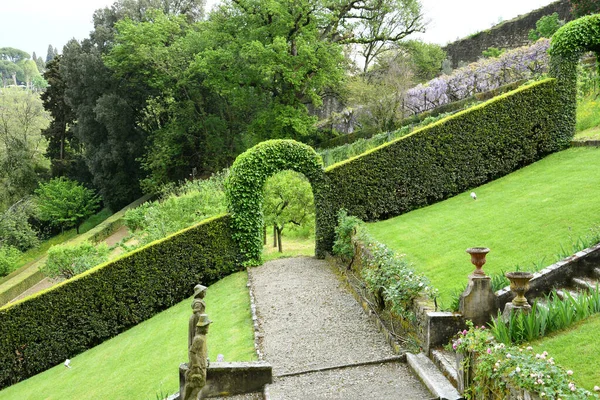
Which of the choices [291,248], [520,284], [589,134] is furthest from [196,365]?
[589,134]

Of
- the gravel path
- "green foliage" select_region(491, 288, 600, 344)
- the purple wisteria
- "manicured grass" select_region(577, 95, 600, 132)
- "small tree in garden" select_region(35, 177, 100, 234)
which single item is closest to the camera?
"green foliage" select_region(491, 288, 600, 344)

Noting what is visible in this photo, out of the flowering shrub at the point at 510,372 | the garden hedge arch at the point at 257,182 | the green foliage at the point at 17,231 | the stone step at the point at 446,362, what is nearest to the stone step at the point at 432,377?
the stone step at the point at 446,362

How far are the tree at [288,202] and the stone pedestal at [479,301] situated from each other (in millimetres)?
10183

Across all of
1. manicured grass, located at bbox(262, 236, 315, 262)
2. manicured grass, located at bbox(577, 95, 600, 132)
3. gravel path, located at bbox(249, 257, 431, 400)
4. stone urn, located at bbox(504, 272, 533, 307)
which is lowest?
manicured grass, located at bbox(262, 236, 315, 262)

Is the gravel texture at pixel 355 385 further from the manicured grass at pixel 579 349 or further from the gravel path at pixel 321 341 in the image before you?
the manicured grass at pixel 579 349

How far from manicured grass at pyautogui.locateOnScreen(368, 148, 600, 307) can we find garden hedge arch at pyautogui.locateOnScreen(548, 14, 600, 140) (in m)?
1.37

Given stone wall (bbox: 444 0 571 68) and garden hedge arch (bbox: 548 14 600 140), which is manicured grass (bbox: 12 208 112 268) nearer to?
stone wall (bbox: 444 0 571 68)

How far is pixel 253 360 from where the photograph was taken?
29.0 ft

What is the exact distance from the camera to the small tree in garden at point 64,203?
37.2 meters

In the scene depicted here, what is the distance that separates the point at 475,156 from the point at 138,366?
11.7m

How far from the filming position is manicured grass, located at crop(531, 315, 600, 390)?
506 cm

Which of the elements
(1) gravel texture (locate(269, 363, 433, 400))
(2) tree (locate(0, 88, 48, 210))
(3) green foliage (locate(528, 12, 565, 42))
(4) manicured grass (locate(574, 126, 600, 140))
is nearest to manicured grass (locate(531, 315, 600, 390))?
(1) gravel texture (locate(269, 363, 433, 400))

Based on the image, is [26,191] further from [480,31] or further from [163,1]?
[480,31]

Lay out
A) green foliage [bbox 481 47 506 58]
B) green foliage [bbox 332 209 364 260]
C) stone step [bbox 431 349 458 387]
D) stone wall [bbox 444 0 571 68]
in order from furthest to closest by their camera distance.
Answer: green foliage [bbox 481 47 506 58] < stone wall [bbox 444 0 571 68] < green foliage [bbox 332 209 364 260] < stone step [bbox 431 349 458 387]
